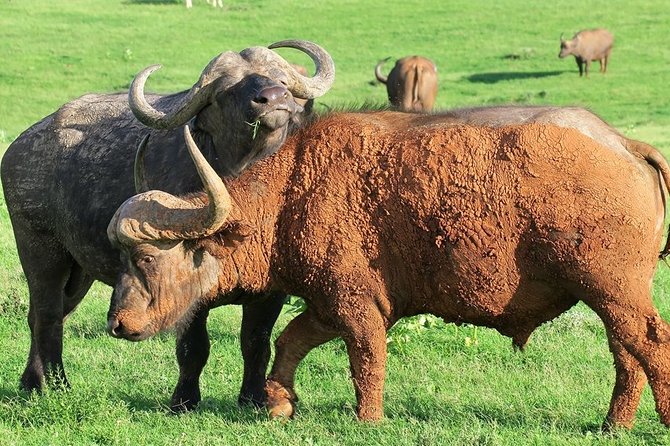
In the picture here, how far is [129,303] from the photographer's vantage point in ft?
24.3

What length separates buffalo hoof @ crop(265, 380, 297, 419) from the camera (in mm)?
7691

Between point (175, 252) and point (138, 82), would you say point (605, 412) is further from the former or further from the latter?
point (138, 82)

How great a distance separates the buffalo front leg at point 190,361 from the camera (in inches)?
332

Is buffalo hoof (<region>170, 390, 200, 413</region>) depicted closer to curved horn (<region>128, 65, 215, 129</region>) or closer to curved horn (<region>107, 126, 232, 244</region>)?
curved horn (<region>107, 126, 232, 244</region>)

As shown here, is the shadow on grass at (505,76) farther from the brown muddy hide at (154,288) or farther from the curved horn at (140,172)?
the brown muddy hide at (154,288)

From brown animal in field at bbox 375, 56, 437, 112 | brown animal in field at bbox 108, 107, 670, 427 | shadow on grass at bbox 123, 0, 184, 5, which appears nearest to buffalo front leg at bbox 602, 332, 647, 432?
brown animal in field at bbox 108, 107, 670, 427

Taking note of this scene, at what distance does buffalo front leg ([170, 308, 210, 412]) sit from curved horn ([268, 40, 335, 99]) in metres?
1.80

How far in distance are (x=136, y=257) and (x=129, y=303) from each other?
0.95 ft

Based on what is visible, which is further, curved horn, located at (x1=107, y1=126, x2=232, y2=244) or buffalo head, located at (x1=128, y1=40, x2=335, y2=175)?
buffalo head, located at (x1=128, y1=40, x2=335, y2=175)

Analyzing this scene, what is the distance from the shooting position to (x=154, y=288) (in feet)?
24.3

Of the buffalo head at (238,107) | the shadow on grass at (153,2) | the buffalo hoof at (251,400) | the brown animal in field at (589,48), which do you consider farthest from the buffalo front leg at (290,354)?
the shadow on grass at (153,2)

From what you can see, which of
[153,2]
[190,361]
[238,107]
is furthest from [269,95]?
[153,2]

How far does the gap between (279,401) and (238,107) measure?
2.06 meters

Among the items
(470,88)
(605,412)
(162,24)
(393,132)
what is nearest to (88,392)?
(393,132)
